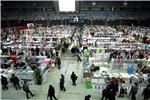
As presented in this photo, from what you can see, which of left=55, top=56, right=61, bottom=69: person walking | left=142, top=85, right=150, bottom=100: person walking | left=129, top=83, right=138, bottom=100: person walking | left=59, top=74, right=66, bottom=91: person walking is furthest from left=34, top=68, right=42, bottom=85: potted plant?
left=142, top=85, right=150, bottom=100: person walking

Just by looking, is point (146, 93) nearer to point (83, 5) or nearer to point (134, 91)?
point (134, 91)

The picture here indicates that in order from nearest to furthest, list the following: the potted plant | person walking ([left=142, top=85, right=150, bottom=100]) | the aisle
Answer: person walking ([left=142, top=85, right=150, bottom=100]) → the aisle → the potted plant

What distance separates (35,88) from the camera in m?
16.8

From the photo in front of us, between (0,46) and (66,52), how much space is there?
5962mm

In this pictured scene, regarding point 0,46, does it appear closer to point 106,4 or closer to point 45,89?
point 45,89

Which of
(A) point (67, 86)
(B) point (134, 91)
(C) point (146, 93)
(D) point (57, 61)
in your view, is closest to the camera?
(C) point (146, 93)

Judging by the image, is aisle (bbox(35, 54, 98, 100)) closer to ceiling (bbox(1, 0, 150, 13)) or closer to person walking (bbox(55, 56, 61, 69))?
person walking (bbox(55, 56, 61, 69))

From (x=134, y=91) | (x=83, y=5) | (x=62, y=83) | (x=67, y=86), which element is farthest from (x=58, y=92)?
(x=83, y=5)

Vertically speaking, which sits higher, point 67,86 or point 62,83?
point 62,83

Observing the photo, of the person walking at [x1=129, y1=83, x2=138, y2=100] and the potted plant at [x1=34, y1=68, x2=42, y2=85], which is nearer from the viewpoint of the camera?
the person walking at [x1=129, y1=83, x2=138, y2=100]

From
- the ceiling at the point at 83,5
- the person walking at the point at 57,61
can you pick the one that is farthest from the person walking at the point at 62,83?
the ceiling at the point at 83,5

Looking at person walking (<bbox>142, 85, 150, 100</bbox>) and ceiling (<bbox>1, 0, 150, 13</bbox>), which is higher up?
ceiling (<bbox>1, 0, 150, 13</bbox>)

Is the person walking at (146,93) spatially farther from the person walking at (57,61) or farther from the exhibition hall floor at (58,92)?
the person walking at (57,61)

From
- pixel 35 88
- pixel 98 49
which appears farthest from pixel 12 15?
pixel 35 88
